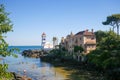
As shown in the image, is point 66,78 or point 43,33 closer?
point 66,78

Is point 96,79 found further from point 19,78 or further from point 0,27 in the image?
point 0,27

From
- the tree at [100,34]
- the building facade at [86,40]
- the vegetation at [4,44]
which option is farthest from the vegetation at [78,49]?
the vegetation at [4,44]

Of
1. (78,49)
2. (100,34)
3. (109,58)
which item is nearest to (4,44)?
(109,58)

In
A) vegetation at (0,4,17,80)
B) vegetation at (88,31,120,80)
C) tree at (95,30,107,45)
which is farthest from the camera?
tree at (95,30,107,45)

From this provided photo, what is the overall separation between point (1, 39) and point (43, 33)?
119 m

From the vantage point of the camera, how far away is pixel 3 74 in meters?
9.84

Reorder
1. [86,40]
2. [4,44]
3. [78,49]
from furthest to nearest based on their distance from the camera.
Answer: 1. [86,40]
2. [78,49]
3. [4,44]

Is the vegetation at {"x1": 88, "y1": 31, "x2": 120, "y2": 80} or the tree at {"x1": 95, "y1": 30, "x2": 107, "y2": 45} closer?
the vegetation at {"x1": 88, "y1": 31, "x2": 120, "y2": 80}

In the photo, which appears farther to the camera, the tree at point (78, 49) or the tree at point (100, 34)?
the tree at point (100, 34)

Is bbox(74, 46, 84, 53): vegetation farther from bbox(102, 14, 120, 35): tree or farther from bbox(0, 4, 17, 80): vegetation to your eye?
bbox(0, 4, 17, 80): vegetation

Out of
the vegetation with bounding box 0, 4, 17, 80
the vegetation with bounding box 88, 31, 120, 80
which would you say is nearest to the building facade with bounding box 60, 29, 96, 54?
the vegetation with bounding box 88, 31, 120, 80

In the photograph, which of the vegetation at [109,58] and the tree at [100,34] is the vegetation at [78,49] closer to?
the tree at [100,34]

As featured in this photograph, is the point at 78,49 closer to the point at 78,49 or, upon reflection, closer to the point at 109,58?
the point at 78,49

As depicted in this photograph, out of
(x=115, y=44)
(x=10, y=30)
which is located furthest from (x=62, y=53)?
(x=10, y=30)
